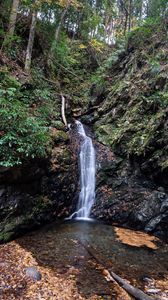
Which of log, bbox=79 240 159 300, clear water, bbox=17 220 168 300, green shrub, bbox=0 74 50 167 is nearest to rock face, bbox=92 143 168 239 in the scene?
clear water, bbox=17 220 168 300

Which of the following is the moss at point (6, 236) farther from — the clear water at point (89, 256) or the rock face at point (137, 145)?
the rock face at point (137, 145)

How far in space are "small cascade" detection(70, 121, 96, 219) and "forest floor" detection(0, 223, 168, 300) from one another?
2091 millimetres

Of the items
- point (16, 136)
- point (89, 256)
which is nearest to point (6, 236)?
point (89, 256)

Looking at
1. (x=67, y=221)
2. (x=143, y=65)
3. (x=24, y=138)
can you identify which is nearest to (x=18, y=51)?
(x=143, y=65)

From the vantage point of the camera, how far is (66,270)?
17.9 feet

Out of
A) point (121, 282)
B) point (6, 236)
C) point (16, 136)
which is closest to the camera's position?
point (121, 282)

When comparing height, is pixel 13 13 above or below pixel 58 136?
above

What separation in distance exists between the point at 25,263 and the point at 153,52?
438 inches

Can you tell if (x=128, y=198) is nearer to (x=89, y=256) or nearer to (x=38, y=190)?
(x=38, y=190)

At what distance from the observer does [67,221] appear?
860 cm

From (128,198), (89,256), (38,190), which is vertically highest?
(38,190)

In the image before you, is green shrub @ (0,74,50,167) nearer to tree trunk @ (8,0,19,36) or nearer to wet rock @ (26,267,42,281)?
wet rock @ (26,267,42,281)

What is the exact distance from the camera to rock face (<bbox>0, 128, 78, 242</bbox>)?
6.86m

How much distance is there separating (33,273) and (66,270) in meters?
0.72
